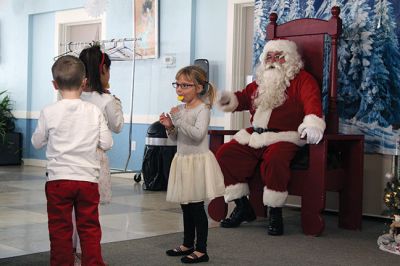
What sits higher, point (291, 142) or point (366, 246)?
point (291, 142)

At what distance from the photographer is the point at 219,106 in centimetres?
445

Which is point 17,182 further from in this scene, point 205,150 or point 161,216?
point 205,150

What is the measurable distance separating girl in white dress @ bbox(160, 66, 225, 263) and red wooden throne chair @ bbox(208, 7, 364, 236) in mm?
1034

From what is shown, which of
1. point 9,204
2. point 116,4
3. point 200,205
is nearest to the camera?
point 200,205

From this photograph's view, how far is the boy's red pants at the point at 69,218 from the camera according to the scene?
7.73 ft

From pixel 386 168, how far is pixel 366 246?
105cm

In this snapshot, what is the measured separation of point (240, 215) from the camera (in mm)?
4059

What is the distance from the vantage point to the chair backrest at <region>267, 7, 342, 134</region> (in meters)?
A: 4.28

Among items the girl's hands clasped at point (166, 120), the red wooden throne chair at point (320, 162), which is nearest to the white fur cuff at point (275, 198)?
the red wooden throne chair at point (320, 162)

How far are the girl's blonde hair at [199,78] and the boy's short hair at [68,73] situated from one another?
0.66 meters

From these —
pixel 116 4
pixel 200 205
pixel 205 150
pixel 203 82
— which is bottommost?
pixel 200 205

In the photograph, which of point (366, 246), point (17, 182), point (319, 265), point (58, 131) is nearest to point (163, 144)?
point (17, 182)

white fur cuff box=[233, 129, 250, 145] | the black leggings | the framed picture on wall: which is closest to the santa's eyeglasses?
white fur cuff box=[233, 129, 250, 145]

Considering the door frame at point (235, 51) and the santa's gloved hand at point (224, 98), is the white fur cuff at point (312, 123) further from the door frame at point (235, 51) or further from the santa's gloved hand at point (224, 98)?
the door frame at point (235, 51)
